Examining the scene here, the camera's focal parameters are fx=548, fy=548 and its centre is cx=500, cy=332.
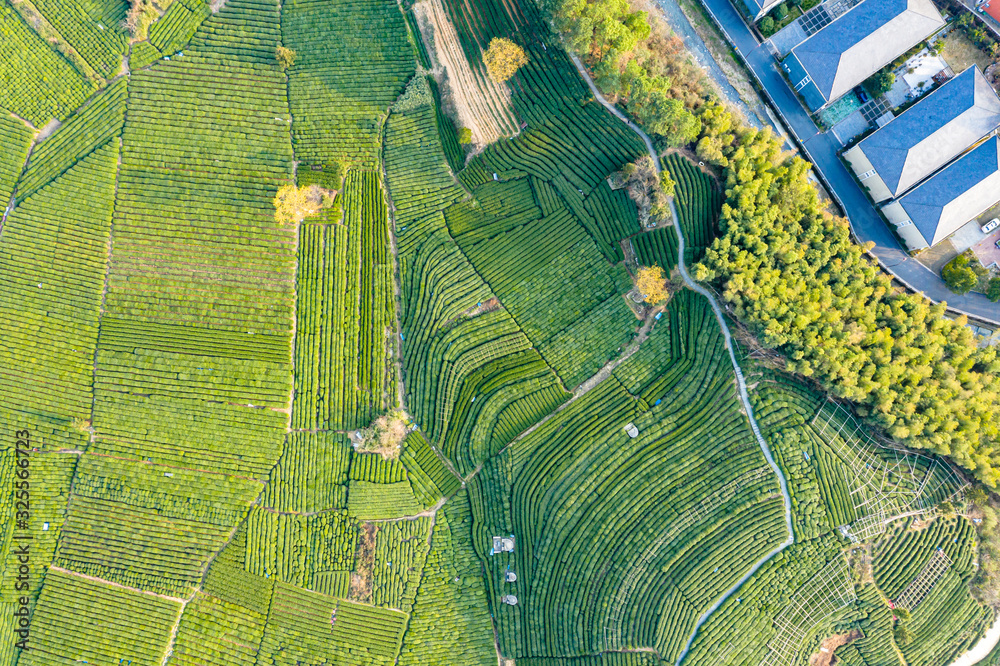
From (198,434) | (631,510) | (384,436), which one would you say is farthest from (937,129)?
(198,434)

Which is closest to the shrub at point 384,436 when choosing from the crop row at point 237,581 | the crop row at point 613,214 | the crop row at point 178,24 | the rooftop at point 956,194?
the crop row at point 237,581

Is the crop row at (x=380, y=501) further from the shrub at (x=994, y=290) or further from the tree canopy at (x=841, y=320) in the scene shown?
the shrub at (x=994, y=290)

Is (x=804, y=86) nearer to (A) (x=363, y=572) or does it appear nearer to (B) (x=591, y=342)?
(B) (x=591, y=342)

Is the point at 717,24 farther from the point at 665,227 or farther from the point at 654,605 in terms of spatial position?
the point at 654,605

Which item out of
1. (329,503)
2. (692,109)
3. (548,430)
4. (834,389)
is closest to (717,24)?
(692,109)

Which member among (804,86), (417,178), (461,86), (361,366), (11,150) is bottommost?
(361,366)

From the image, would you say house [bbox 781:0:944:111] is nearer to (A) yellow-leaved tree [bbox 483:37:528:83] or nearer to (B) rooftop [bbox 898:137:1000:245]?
(B) rooftop [bbox 898:137:1000:245]
